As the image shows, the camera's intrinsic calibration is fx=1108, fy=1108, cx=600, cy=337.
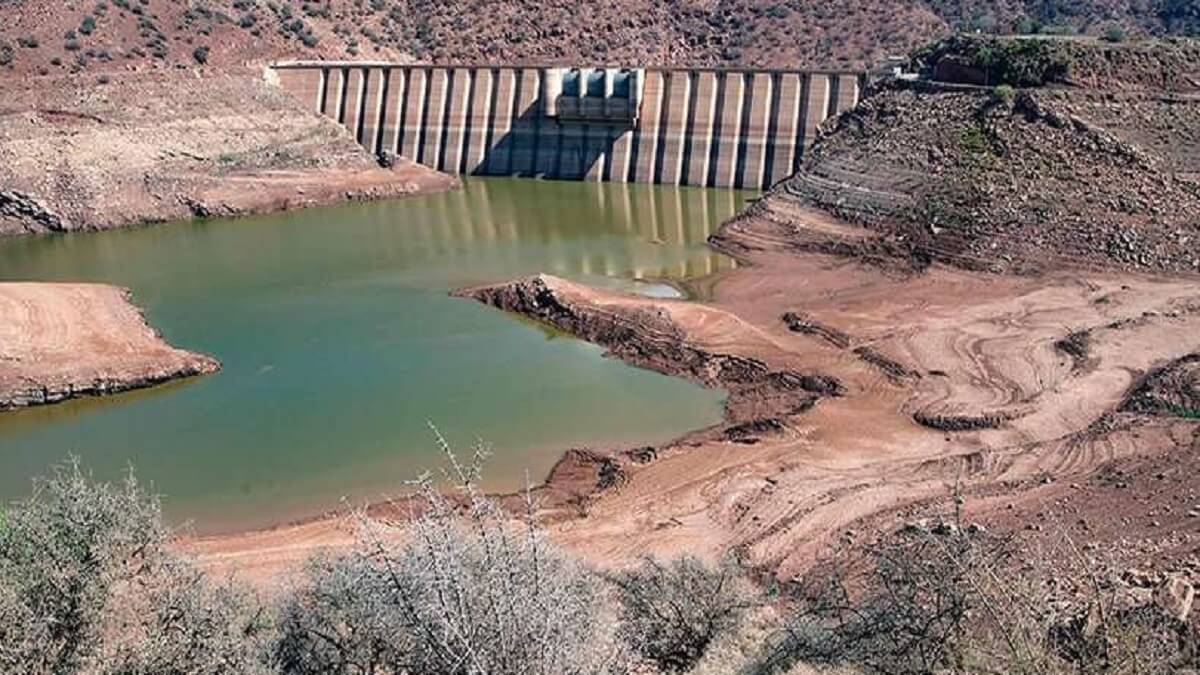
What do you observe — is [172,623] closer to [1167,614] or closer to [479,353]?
[1167,614]

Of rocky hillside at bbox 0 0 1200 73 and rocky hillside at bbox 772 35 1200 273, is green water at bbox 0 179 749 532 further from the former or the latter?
rocky hillside at bbox 0 0 1200 73

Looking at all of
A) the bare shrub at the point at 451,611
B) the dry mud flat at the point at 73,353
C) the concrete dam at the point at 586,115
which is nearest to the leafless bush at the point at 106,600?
the bare shrub at the point at 451,611

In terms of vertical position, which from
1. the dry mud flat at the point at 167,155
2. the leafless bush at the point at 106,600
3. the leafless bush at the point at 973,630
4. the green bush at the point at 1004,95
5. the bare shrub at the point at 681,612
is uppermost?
the green bush at the point at 1004,95

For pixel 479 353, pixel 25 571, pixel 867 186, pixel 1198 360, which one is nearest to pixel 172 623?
pixel 25 571

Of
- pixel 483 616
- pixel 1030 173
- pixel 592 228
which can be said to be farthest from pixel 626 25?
pixel 483 616

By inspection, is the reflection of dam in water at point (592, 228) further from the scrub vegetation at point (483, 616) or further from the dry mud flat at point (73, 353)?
the scrub vegetation at point (483, 616)

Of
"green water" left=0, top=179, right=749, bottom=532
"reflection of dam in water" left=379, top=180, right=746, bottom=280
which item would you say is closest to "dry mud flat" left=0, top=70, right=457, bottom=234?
"green water" left=0, top=179, right=749, bottom=532
